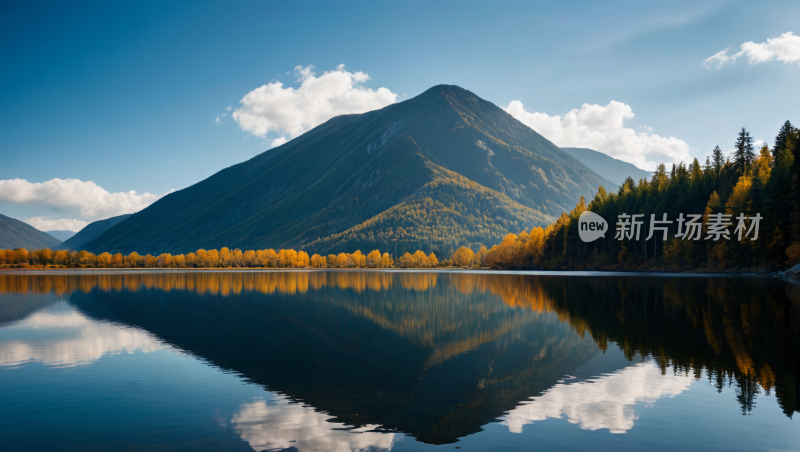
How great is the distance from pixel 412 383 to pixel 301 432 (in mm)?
6336

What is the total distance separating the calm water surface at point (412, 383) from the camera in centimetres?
1340

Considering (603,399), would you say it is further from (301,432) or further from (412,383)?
(301,432)

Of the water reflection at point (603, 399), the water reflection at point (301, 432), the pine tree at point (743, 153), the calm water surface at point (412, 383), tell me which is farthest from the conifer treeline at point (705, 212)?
the water reflection at point (301, 432)

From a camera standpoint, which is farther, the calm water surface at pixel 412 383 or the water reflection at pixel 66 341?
the water reflection at pixel 66 341

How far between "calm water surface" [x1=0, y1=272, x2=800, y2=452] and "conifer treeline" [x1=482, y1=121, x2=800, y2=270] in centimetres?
5177

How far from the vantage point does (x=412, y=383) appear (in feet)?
62.6

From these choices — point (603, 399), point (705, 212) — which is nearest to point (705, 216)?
point (705, 212)

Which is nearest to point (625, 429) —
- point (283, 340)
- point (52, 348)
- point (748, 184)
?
point (283, 340)

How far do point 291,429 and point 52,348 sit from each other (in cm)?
2237

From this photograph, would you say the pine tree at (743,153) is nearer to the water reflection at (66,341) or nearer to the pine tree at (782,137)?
the pine tree at (782,137)

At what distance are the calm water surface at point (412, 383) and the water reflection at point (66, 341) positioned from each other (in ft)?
0.58

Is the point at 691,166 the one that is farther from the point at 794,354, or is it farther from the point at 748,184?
the point at 794,354

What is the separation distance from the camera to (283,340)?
2977cm

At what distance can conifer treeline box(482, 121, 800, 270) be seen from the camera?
7925 centimetres
